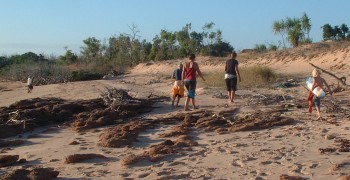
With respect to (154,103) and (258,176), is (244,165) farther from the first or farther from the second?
(154,103)

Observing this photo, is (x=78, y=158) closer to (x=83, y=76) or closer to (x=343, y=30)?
(x=83, y=76)

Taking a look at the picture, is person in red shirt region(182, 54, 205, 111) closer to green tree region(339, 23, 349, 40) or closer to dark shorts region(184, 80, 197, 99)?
dark shorts region(184, 80, 197, 99)

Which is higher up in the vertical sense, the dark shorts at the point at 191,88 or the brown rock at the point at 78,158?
the dark shorts at the point at 191,88

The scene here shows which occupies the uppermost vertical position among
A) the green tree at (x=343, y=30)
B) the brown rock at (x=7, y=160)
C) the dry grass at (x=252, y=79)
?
the green tree at (x=343, y=30)

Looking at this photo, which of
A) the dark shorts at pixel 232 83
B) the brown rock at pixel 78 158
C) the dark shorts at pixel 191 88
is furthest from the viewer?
the dark shorts at pixel 232 83

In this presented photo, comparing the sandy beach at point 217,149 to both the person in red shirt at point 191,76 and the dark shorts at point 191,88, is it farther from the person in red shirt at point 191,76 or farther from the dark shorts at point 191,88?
the person in red shirt at point 191,76

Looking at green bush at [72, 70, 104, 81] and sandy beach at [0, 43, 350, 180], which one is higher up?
green bush at [72, 70, 104, 81]

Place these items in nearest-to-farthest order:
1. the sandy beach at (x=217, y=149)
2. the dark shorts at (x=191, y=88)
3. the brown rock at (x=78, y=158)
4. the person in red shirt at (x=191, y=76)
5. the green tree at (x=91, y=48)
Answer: the sandy beach at (x=217, y=149), the brown rock at (x=78, y=158), the dark shorts at (x=191, y=88), the person in red shirt at (x=191, y=76), the green tree at (x=91, y=48)

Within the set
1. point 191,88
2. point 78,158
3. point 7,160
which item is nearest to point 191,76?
point 191,88

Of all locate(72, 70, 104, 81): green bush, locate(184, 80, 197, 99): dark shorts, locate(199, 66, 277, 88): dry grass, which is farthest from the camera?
locate(72, 70, 104, 81): green bush

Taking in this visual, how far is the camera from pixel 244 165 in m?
6.31

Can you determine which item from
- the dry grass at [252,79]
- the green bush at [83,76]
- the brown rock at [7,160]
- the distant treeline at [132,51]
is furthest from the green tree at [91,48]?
the brown rock at [7,160]

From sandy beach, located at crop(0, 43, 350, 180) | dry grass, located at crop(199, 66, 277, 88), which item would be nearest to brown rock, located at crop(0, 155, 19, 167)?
sandy beach, located at crop(0, 43, 350, 180)

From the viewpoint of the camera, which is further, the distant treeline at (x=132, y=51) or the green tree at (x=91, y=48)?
the green tree at (x=91, y=48)
